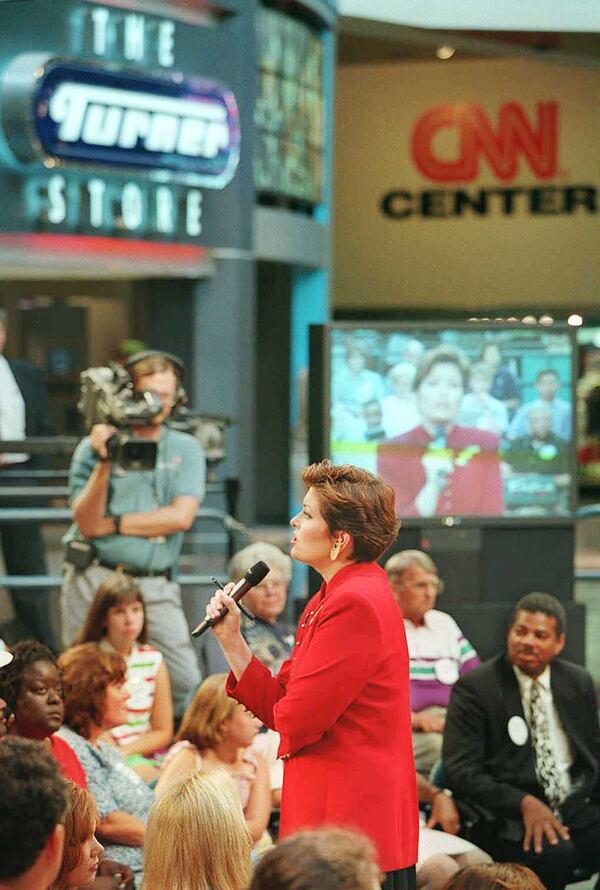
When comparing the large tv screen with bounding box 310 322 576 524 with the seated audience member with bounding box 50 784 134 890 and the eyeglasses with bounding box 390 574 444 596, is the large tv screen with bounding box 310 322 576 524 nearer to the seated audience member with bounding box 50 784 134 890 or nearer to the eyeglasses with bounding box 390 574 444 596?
the eyeglasses with bounding box 390 574 444 596

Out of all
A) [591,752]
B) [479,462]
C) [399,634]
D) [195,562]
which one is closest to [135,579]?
[479,462]

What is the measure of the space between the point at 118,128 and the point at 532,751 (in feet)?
24.6

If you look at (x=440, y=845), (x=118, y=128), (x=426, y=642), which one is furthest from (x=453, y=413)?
(x=118, y=128)

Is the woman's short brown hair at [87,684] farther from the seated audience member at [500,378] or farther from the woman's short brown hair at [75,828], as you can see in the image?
the seated audience member at [500,378]

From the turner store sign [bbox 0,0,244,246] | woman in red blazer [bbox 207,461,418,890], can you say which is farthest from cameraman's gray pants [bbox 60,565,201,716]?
the turner store sign [bbox 0,0,244,246]

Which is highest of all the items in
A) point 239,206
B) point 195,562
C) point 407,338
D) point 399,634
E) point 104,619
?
point 239,206

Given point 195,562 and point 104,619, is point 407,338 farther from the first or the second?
point 195,562

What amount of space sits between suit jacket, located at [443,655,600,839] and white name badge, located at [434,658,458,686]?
1.70 feet

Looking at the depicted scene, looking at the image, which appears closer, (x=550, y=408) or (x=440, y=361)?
(x=440, y=361)

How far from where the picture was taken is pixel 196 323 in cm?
1295

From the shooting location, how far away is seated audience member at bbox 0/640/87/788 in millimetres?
4176

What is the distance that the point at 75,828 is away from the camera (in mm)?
3314

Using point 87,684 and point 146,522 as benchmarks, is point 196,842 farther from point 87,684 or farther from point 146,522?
point 146,522

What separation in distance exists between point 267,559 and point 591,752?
148cm
